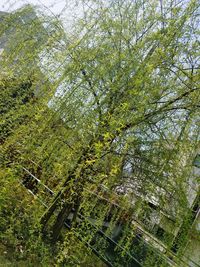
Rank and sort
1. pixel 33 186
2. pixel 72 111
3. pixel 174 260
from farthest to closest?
pixel 33 186 < pixel 174 260 < pixel 72 111

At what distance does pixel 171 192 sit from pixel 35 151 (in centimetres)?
148

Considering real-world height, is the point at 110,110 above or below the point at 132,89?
below

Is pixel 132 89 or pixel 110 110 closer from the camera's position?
pixel 132 89

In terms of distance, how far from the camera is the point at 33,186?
4.36 m

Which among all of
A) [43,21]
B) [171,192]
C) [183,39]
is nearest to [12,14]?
[43,21]

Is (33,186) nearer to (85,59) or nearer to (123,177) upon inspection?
(123,177)

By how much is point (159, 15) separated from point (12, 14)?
1502 millimetres

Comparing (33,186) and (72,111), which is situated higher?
(72,111)

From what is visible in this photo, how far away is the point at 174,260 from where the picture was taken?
3.21 metres

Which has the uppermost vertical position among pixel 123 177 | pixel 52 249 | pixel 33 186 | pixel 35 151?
pixel 123 177

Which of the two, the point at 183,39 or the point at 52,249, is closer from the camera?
the point at 183,39

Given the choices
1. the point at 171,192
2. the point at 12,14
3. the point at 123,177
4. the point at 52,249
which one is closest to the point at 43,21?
the point at 12,14

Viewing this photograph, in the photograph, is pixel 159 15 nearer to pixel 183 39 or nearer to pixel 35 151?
pixel 183 39

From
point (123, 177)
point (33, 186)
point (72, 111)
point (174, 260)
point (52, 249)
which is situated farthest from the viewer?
point (33, 186)
